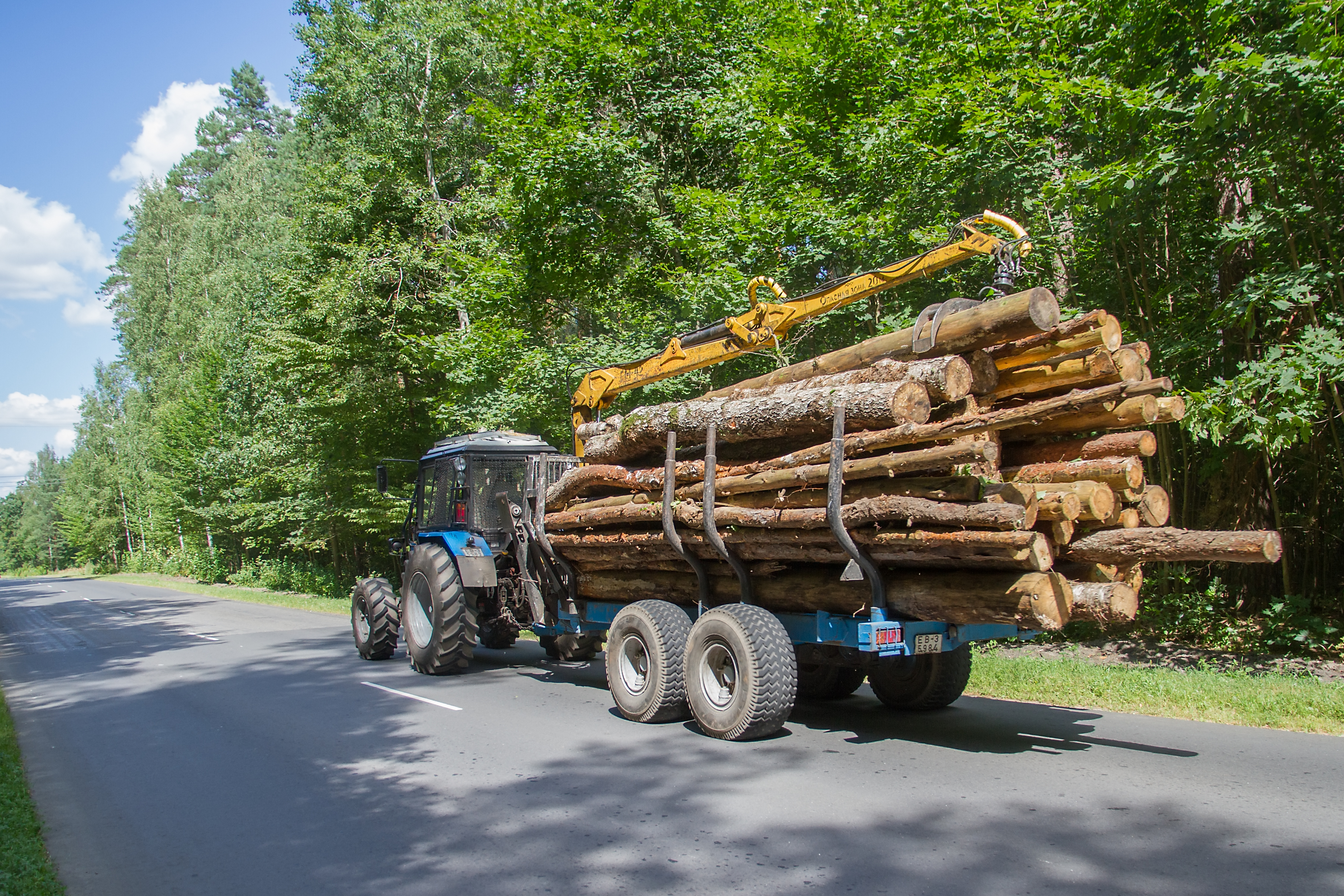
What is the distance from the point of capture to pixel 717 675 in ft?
24.4

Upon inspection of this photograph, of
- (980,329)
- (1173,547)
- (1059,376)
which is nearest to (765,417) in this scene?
(980,329)

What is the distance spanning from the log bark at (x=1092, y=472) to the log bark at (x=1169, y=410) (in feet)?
1.50

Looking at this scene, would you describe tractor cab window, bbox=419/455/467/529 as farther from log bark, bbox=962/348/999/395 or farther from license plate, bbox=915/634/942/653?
log bark, bbox=962/348/999/395

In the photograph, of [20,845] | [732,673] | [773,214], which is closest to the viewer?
[20,845]

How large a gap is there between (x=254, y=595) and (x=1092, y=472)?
30.9m

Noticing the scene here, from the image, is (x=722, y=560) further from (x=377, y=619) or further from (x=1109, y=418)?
(x=377, y=619)

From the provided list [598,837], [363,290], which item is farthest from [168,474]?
[598,837]

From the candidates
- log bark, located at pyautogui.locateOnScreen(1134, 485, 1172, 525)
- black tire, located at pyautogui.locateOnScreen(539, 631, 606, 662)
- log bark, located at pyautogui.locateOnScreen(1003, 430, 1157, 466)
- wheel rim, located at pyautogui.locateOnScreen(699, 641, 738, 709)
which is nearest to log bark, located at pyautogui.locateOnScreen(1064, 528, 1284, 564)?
log bark, located at pyautogui.locateOnScreen(1134, 485, 1172, 525)

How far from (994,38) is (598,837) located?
39.7ft

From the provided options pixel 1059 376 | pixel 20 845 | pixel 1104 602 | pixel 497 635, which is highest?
pixel 1059 376

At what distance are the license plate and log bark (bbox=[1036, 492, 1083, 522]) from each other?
1.19m

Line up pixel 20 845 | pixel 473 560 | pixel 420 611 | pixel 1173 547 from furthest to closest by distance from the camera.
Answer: pixel 420 611, pixel 473 560, pixel 1173 547, pixel 20 845

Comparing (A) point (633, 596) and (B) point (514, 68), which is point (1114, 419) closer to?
(A) point (633, 596)

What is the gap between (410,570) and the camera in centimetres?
1174
